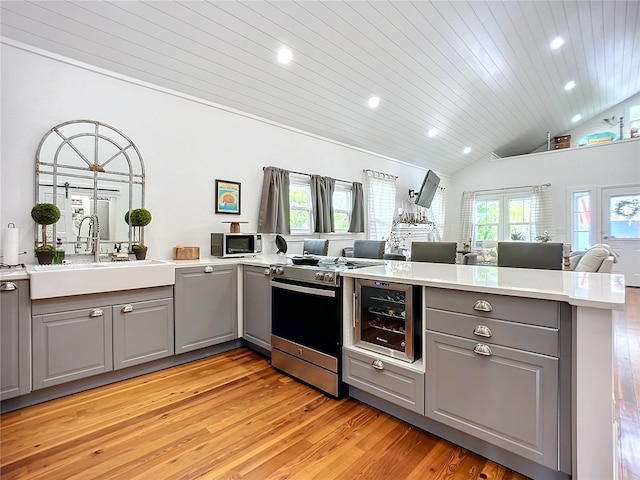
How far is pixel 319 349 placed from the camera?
2.27 metres

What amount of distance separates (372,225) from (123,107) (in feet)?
13.3

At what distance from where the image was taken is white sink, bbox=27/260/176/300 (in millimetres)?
2012

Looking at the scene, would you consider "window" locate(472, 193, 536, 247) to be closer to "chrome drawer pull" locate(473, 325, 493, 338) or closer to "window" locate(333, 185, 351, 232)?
"window" locate(333, 185, 351, 232)

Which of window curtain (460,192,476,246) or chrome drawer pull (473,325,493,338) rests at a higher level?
window curtain (460,192,476,246)

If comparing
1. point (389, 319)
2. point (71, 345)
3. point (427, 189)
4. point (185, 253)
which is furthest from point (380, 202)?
point (71, 345)

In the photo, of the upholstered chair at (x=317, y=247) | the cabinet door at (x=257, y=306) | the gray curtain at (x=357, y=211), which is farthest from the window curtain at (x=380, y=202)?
the cabinet door at (x=257, y=306)

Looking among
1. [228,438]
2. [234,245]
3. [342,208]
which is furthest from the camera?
[342,208]

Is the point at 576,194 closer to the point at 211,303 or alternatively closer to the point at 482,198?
the point at 482,198

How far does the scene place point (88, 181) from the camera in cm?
275

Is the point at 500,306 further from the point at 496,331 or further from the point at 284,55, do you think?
the point at 284,55

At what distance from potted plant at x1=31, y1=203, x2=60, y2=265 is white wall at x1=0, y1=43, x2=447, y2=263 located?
0.11 metres

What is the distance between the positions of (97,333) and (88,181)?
1.34 m

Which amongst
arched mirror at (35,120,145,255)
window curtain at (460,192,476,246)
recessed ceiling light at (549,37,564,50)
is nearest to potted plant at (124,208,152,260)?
arched mirror at (35,120,145,255)

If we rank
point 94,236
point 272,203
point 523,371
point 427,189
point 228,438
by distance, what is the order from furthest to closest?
point 427,189
point 272,203
point 94,236
point 228,438
point 523,371
